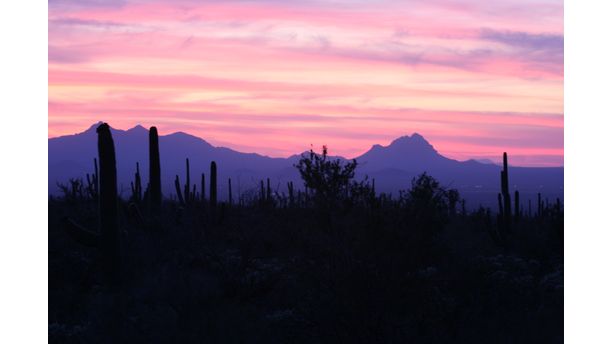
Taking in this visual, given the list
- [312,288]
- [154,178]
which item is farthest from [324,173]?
[312,288]

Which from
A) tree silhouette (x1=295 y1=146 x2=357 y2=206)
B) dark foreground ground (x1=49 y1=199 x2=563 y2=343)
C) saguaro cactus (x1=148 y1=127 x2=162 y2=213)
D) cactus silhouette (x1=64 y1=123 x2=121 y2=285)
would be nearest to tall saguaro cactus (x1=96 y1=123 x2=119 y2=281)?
cactus silhouette (x1=64 y1=123 x2=121 y2=285)

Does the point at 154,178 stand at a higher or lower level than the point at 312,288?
higher

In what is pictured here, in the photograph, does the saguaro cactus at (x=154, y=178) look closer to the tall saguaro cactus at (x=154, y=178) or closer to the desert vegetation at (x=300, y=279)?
the tall saguaro cactus at (x=154, y=178)

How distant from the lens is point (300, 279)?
11.4 metres

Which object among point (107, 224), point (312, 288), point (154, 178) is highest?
point (154, 178)

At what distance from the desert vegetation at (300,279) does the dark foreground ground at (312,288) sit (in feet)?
0.08

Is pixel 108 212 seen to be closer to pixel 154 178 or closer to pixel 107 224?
pixel 107 224

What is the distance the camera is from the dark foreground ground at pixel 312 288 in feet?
35.2

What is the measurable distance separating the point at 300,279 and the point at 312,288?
382 mm

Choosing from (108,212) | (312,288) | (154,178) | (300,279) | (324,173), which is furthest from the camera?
(324,173)

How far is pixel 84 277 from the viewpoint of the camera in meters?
16.1

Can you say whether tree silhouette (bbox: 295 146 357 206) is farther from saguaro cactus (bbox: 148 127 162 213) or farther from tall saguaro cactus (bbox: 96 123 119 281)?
tall saguaro cactus (bbox: 96 123 119 281)
